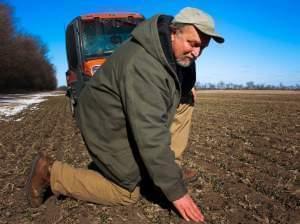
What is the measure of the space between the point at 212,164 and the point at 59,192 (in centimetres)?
Result: 240

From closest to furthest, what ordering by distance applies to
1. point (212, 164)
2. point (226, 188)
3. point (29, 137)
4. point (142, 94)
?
1. point (142, 94)
2. point (226, 188)
3. point (212, 164)
4. point (29, 137)

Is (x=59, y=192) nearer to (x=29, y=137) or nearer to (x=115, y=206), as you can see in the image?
(x=115, y=206)

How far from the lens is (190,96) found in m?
4.17

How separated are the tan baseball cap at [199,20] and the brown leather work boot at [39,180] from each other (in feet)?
5.62

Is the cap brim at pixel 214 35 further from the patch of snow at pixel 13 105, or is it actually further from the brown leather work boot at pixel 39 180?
the patch of snow at pixel 13 105

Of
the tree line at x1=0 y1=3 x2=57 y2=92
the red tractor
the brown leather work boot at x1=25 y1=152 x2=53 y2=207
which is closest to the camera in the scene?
the brown leather work boot at x1=25 y1=152 x2=53 y2=207

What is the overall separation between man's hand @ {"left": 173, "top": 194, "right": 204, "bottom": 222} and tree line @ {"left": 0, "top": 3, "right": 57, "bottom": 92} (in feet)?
155

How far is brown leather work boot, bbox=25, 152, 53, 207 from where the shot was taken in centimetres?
356

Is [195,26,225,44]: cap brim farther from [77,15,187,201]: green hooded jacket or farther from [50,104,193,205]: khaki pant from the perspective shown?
[50,104,193,205]: khaki pant

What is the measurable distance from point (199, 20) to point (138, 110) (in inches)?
31.4

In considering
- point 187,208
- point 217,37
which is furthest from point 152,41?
point 187,208

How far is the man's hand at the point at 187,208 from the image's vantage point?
9.75 feet

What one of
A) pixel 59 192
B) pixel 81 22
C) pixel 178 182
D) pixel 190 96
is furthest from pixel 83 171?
pixel 81 22

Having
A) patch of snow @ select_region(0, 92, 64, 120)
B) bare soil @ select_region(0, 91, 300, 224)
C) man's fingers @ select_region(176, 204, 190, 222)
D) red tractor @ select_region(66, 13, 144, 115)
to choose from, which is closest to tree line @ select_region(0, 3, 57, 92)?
patch of snow @ select_region(0, 92, 64, 120)
